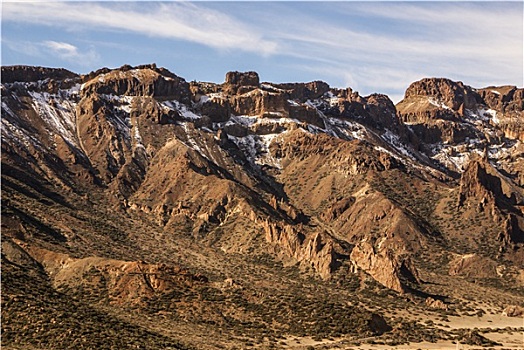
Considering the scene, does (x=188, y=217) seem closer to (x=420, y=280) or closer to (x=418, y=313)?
(x=420, y=280)

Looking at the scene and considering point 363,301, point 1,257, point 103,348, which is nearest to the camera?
point 103,348

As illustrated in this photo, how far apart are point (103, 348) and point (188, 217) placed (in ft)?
378

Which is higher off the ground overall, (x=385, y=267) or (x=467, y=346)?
(x=385, y=267)

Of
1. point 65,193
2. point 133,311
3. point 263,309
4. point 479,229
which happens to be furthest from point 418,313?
point 65,193

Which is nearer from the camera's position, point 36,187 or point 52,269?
point 52,269

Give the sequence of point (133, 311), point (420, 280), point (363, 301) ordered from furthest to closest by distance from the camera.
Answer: point (420, 280) → point (363, 301) → point (133, 311)

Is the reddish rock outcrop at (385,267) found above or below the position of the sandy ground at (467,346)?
above

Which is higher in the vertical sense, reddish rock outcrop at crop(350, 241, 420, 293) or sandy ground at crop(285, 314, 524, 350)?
reddish rock outcrop at crop(350, 241, 420, 293)

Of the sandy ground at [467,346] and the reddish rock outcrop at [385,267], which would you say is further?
the reddish rock outcrop at [385,267]

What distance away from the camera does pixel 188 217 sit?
194 metres

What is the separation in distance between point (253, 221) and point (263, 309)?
77.8 meters

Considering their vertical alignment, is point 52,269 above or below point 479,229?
below

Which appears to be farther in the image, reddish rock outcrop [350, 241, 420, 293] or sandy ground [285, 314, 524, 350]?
reddish rock outcrop [350, 241, 420, 293]

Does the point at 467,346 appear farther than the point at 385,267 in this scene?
No
